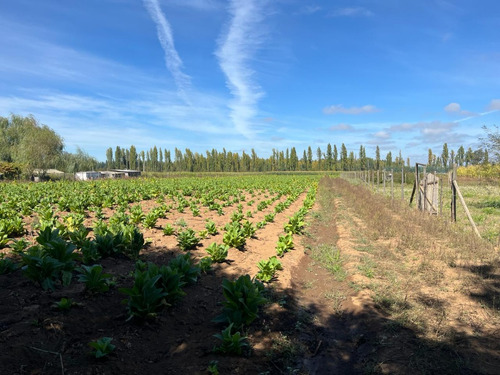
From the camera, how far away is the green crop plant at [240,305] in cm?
401

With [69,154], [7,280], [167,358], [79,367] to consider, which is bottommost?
[167,358]

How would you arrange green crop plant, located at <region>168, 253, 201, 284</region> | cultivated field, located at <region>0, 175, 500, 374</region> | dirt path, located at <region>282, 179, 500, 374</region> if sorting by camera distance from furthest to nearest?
green crop plant, located at <region>168, 253, 201, 284</region>
dirt path, located at <region>282, 179, 500, 374</region>
cultivated field, located at <region>0, 175, 500, 374</region>

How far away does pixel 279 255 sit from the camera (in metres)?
7.79

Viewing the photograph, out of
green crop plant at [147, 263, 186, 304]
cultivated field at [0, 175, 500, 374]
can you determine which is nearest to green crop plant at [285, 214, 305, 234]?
cultivated field at [0, 175, 500, 374]

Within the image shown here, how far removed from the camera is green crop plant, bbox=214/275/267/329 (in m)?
4.01

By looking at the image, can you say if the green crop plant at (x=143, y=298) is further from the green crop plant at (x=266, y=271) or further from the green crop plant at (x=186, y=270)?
the green crop plant at (x=266, y=271)

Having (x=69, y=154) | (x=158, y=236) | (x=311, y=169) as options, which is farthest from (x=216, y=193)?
(x=311, y=169)

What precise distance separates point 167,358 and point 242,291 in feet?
4.00

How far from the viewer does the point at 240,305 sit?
409 cm

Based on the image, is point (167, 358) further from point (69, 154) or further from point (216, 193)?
point (69, 154)

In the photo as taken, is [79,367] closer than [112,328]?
Yes

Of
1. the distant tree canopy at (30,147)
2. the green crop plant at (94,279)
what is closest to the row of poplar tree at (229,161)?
the distant tree canopy at (30,147)

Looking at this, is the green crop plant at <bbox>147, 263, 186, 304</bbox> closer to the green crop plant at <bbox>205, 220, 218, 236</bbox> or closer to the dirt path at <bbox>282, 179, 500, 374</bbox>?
the dirt path at <bbox>282, 179, 500, 374</bbox>

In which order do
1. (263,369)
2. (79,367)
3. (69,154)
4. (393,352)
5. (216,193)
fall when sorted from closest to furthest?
(79,367), (263,369), (393,352), (216,193), (69,154)
